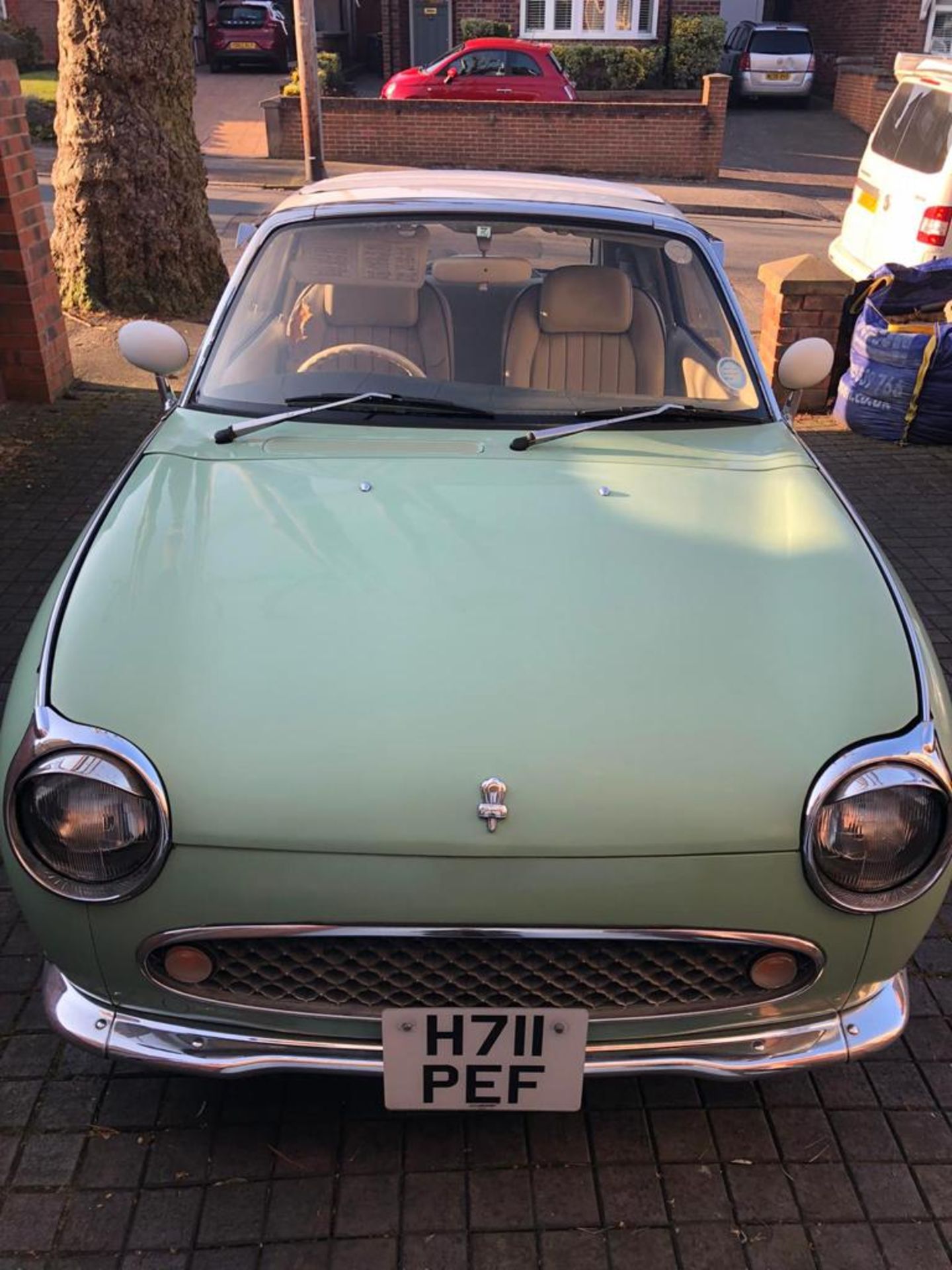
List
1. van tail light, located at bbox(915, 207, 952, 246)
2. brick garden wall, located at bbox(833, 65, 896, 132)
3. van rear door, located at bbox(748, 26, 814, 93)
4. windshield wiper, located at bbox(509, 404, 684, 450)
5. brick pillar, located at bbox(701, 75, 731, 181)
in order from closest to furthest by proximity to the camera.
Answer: windshield wiper, located at bbox(509, 404, 684, 450)
van tail light, located at bbox(915, 207, 952, 246)
brick pillar, located at bbox(701, 75, 731, 181)
brick garden wall, located at bbox(833, 65, 896, 132)
van rear door, located at bbox(748, 26, 814, 93)

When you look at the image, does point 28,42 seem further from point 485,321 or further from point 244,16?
point 485,321

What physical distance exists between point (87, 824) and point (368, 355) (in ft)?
5.89

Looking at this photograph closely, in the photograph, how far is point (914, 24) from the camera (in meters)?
23.3

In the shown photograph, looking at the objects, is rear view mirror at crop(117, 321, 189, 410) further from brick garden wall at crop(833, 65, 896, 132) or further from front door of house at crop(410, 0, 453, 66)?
front door of house at crop(410, 0, 453, 66)

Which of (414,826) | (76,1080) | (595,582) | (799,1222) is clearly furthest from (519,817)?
(76,1080)

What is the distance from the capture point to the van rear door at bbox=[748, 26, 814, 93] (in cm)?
2259

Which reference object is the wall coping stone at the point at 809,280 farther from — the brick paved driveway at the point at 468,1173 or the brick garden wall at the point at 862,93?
the brick garden wall at the point at 862,93

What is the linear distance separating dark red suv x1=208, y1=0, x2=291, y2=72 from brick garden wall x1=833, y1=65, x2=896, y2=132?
13.2 metres

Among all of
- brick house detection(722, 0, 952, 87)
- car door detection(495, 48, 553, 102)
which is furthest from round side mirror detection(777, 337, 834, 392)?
brick house detection(722, 0, 952, 87)

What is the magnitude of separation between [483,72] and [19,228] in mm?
14445

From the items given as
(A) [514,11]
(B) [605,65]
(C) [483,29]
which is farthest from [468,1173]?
(A) [514,11]

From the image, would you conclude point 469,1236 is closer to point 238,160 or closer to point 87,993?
point 87,993

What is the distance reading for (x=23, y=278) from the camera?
262 inches

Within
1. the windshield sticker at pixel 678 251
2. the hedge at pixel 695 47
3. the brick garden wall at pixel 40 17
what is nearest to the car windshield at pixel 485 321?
the windshield sticker at pixel 678 251
